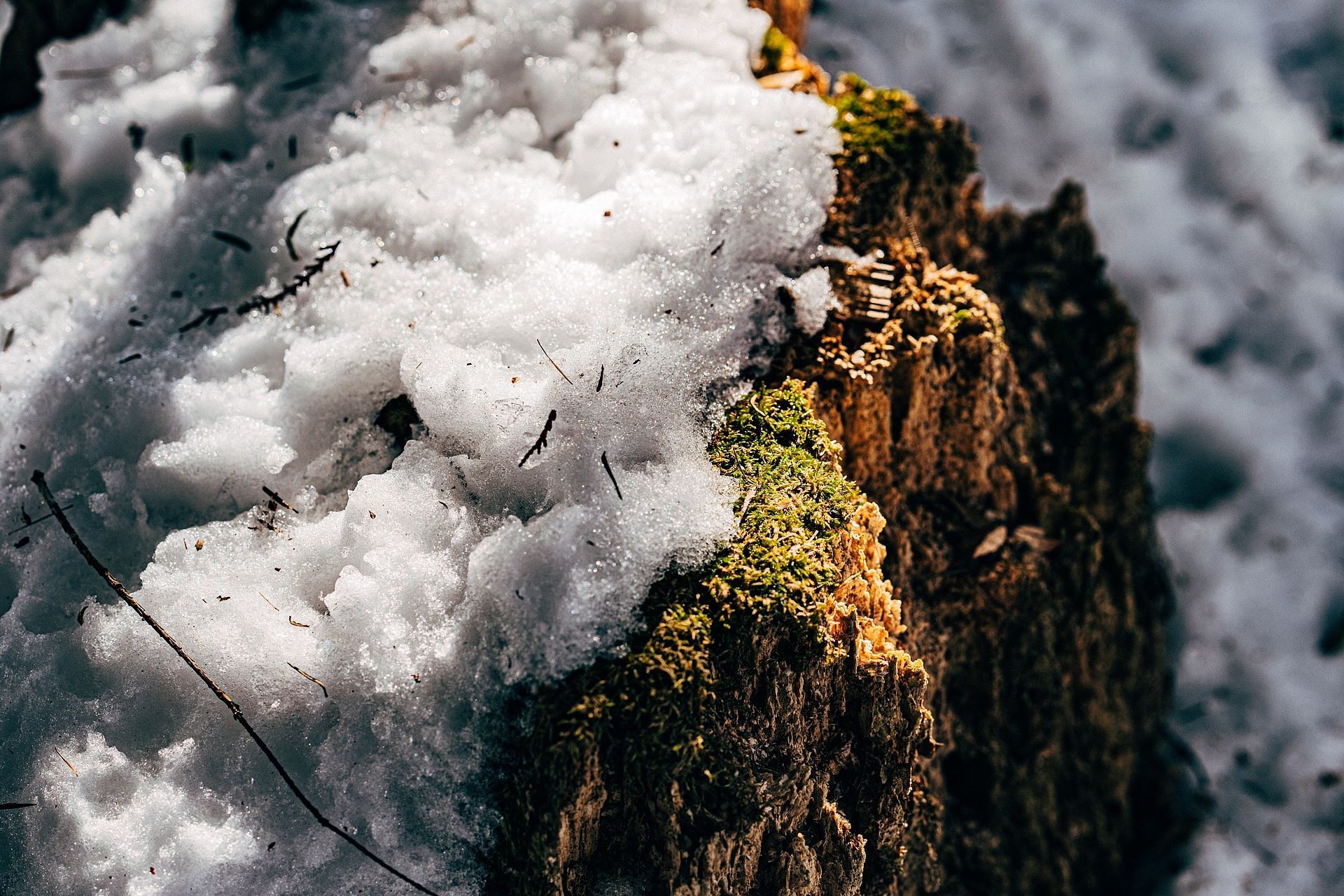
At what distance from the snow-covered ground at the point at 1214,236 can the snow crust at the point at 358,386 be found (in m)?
3.21

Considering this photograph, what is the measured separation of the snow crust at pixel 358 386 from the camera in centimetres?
238

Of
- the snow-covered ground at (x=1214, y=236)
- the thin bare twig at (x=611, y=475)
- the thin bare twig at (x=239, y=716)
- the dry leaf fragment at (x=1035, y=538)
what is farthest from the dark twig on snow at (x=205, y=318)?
the snow-covered ground at (x=1214, y=236)

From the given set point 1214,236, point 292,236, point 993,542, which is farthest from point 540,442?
point 1214,236

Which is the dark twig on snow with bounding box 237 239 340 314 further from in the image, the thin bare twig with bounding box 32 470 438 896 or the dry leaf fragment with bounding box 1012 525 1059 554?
the dry leaf fragment with bounding box 1012 525 1059 554

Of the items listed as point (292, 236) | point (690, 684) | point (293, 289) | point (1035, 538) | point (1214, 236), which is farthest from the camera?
point (1214, 236)

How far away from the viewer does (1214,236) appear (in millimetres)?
6004

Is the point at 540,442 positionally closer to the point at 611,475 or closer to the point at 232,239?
the point at 611,475

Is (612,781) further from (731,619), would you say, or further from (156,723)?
(156,723)

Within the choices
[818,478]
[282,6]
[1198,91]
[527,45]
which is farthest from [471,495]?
[1198,91]

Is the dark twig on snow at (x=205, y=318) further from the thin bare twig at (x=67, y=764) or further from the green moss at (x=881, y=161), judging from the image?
the green moss at (x=881, y=161)

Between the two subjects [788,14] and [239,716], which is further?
[788,14]

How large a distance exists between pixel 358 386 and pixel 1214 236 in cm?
579

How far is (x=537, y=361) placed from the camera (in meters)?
2.72

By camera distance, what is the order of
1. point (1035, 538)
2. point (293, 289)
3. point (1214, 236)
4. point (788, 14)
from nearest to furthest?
point (293, 289)
point (1035, 538)
point (788, 14)
point (1214, 236)
